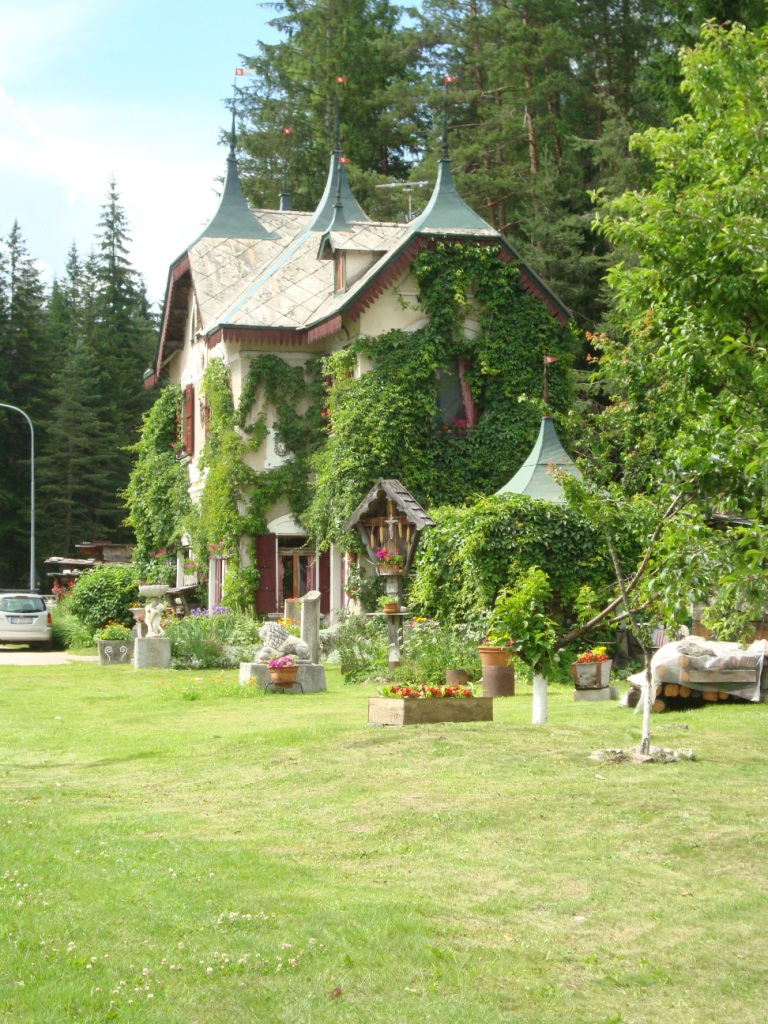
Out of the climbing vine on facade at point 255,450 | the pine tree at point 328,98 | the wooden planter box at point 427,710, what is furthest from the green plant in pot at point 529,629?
the pine tree at point 328,98

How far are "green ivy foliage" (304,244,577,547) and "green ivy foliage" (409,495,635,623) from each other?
17.7 ft

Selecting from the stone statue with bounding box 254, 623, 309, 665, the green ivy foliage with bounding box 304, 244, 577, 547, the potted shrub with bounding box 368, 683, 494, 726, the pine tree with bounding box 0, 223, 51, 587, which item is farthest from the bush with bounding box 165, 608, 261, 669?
the pine tree with bounding box 0, 223, 51, 587

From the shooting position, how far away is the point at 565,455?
22438 millimetres

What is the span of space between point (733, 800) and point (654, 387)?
5.16m

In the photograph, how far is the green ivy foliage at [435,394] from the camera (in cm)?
2703

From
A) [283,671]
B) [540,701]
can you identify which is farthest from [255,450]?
[540,701]

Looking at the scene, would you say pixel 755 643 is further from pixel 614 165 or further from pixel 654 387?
pixel 614 165

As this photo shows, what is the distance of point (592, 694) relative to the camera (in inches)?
658

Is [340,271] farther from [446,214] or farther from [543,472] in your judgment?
[543,472]

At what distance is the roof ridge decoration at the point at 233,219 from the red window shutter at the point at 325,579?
10679 mm

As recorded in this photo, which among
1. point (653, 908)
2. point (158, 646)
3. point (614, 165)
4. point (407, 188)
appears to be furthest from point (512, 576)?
point (407, 188)

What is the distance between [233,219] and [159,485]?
7.56 metres

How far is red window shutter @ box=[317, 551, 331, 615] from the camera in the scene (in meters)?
29.7

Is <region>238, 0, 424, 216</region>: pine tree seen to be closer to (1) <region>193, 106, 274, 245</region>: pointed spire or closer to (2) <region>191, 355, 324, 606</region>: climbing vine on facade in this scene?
(1) <region>193, 106, 274, 245</region>: pointed spire
